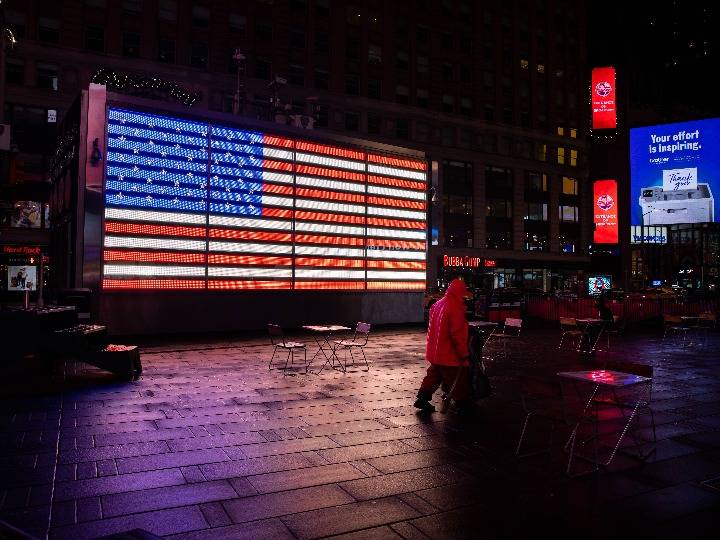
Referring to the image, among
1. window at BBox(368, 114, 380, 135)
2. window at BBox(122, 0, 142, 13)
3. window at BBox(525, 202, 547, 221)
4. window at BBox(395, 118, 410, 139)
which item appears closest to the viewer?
window at BBox(122, 0, 142, 13)

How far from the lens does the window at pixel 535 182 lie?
5944cm

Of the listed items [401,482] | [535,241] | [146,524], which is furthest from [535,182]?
[146,524]

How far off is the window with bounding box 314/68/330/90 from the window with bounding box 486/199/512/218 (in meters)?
20.6

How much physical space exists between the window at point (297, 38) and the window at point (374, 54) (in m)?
6.74

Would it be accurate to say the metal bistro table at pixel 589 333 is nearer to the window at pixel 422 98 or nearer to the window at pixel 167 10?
the window at pixel 167 10

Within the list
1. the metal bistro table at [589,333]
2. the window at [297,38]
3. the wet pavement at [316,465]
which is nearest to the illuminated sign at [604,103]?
the metal bistro table at [589,333]

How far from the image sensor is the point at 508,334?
20.7 m

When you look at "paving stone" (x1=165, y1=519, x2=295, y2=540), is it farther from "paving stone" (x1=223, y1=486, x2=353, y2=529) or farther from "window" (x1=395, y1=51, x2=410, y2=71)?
"window" (x1=395, y1=51, x2=410, y2=71)

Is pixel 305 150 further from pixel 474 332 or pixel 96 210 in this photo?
pixel 474 332

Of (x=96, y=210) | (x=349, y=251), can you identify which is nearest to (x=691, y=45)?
(x=349, y=251)

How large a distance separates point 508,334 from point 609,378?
1463 cm

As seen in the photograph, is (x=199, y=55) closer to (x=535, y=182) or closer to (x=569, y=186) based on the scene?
(x=535, y=182)

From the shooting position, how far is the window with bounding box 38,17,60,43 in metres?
37.9

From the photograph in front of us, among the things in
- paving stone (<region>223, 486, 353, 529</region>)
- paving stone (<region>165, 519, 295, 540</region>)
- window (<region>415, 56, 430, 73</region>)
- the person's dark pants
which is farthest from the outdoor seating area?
window (<region>415, 56, 430, 73</region>)
